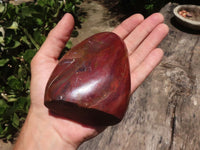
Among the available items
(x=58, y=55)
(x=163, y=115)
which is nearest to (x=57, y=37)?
(x=58, y=55)

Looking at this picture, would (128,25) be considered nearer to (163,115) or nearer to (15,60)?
(163,115)

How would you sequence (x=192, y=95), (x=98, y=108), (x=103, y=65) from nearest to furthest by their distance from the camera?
(x=98, y=108)
(x=103, y=65)
(x=192, y=95)

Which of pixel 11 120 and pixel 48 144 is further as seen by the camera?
pixel 11 120

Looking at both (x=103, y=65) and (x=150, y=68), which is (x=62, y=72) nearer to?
(x=103, y=65)

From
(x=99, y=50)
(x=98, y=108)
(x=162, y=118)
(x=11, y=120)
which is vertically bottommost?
(x=11, y=120)

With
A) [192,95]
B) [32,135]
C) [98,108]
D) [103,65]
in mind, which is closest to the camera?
[98,108]

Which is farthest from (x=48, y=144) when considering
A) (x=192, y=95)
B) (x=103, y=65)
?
(x=192, y=95)

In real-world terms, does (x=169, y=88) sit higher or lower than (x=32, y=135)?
lower
